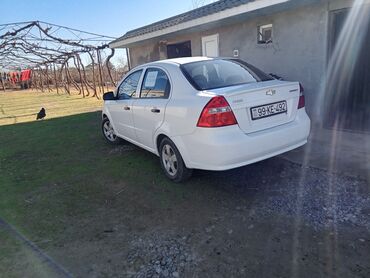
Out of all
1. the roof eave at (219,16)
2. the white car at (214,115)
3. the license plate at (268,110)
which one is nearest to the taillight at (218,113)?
the white car at (214,115)

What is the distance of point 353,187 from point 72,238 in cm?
325

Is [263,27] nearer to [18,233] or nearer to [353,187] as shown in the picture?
[353,187]

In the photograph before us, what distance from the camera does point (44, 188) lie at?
4262mm

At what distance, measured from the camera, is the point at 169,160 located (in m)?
4.10

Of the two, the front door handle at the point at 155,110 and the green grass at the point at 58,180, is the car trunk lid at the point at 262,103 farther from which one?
the green grass at the point at 58,180

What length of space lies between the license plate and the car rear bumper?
0.18 meters

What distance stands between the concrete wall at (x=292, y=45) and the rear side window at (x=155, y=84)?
12.0 feet

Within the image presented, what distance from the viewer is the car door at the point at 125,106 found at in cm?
489

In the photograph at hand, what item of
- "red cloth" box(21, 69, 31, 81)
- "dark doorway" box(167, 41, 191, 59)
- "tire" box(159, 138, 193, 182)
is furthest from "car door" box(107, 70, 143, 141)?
"red cloth" box(21, 69, 31, 81)

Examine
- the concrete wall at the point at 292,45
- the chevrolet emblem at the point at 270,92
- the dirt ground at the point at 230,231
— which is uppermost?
the concrete wall at the point at 292,45

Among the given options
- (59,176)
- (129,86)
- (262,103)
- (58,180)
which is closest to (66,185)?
(58,180)

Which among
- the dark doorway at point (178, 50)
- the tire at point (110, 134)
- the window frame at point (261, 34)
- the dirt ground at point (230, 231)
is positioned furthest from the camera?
the dark doorway at point (178, 50)

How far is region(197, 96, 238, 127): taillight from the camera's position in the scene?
3.19 meters

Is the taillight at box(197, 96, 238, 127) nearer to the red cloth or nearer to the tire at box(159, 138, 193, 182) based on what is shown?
the tire at box(159, 138, 193, 182)
